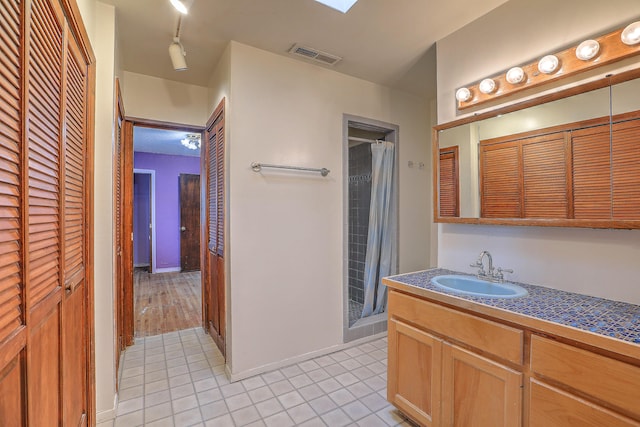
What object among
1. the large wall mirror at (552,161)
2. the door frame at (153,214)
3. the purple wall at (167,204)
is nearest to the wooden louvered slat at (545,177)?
the large wall mirror at (552,161)

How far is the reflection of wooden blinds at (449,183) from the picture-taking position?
81.9 inches

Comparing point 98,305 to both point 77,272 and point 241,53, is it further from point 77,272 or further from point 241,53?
point 241,53

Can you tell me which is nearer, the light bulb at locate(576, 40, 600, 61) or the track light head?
the light bulb at locate(576, 40, 600, 61)

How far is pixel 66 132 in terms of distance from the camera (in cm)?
123

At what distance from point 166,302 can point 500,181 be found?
432 centimetres

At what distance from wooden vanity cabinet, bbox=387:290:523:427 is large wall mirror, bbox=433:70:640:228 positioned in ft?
2.34

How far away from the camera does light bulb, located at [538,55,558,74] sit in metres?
1.54

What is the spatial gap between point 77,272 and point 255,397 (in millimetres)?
1383

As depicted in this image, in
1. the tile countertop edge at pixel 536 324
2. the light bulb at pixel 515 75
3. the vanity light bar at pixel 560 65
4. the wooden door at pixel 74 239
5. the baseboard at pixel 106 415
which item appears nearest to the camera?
the tile countertop edge at pixel 536 324

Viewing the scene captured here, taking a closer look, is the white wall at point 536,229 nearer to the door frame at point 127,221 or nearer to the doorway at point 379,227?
the doorway at point 379,227

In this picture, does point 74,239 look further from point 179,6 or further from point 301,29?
point 301,29

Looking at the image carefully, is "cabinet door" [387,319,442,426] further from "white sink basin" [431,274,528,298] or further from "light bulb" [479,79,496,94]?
"light bulb" [479,79,496,94]

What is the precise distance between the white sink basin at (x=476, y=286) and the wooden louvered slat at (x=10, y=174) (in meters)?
1.73

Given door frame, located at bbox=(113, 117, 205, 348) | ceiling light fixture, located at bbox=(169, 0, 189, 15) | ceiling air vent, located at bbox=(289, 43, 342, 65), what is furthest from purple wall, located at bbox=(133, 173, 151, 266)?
ceiling light fixture, located at bbox=(169, 0, 189, 15)
